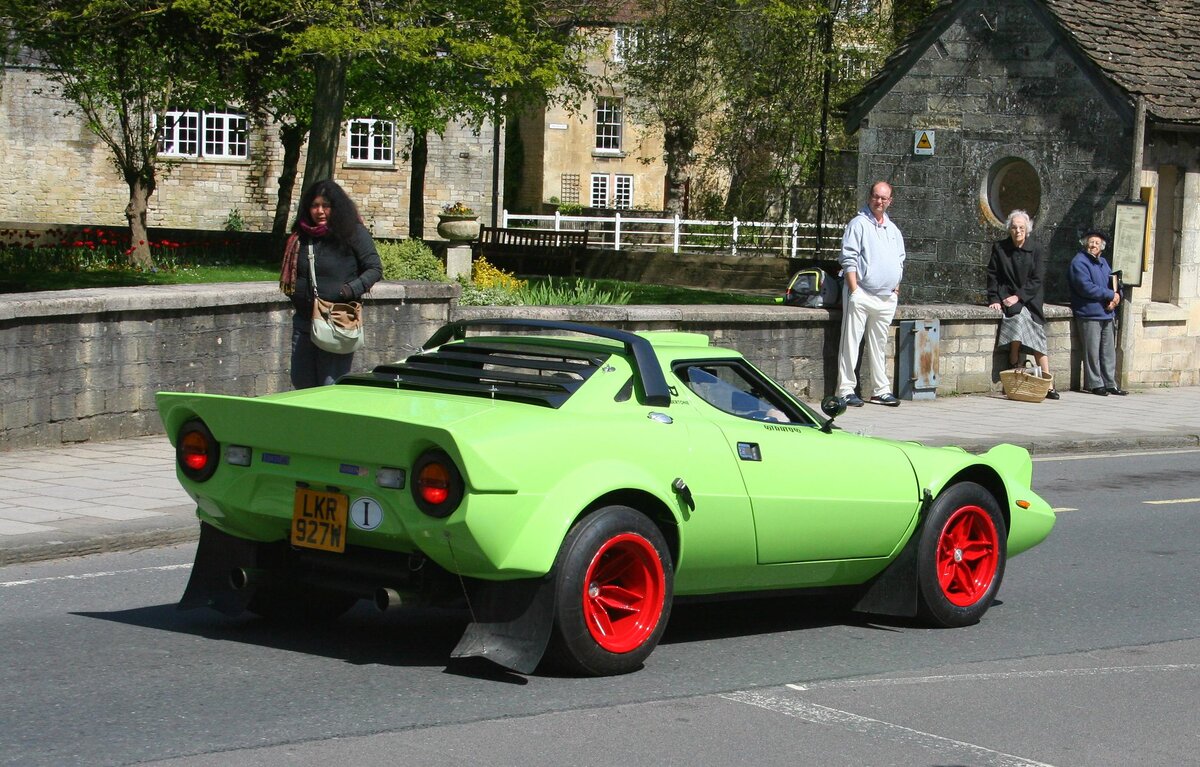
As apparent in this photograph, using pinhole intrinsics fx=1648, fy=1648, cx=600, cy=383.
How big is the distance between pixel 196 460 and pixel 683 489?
1.99 metres

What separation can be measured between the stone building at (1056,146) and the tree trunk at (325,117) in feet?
33.7

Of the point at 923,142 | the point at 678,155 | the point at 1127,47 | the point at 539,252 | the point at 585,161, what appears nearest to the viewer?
the point at 1127,47

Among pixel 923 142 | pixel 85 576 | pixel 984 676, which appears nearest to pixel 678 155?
pixel 923 142

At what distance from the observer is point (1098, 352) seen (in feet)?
66.8

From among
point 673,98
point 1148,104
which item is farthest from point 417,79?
point 1148,104

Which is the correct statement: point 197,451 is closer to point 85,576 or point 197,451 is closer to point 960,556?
point 85,576

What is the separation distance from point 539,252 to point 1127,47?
20341mm

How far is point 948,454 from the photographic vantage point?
25.8ft

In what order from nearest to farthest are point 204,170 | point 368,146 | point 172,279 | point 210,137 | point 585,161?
point 172,279 < point 204,170 < point 210,137 < point 368,146 < point 585,161

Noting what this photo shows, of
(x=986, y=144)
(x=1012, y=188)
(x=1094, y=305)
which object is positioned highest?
(x=986, y=144)

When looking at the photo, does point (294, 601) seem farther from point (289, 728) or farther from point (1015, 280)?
point (1015, 280)

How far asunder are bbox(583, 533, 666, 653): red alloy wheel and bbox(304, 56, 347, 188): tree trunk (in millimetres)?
24341

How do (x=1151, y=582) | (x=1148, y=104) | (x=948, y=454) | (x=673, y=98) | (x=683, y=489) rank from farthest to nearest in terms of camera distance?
1. (x=673, y=98)
2. (x=1148, y=104)
3. (x=1151, y=582)
4. (x=948, y=454)
5. (x=683, y=489)

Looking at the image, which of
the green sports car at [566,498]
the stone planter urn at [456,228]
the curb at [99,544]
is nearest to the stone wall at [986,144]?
the stone planter urn at [456,228]
